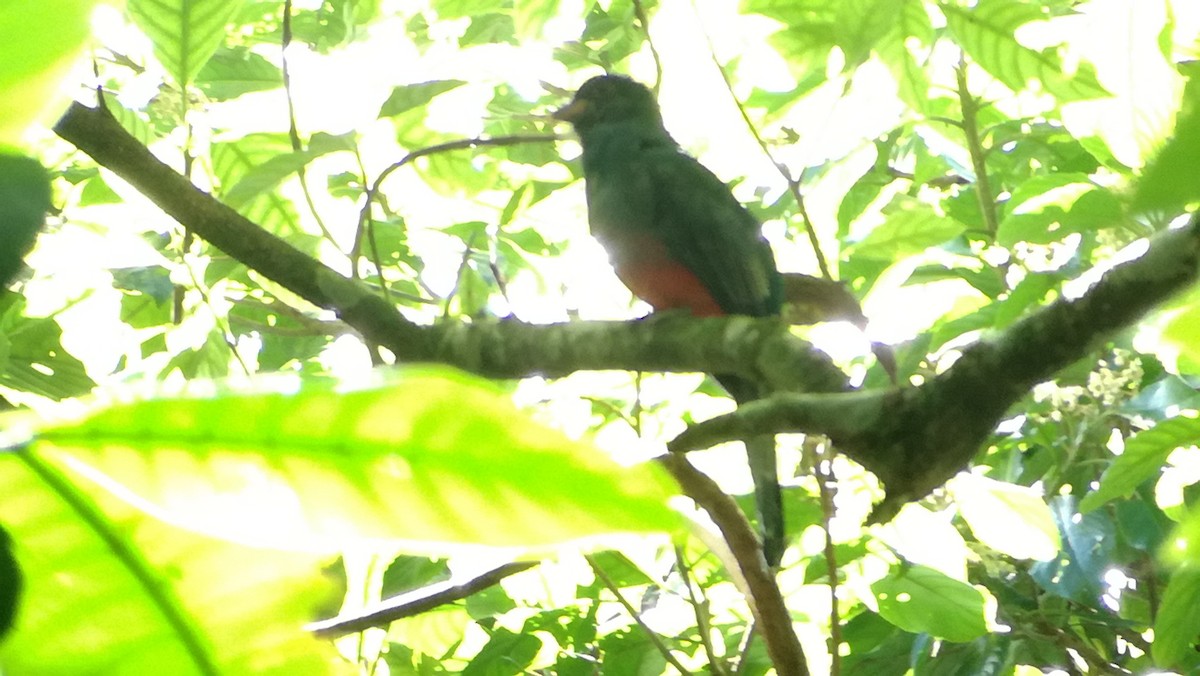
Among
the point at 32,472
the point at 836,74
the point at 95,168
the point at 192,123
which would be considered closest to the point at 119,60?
the point at 95,168

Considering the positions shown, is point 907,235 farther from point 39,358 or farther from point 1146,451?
point 39,358

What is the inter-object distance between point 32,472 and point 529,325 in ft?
3.95

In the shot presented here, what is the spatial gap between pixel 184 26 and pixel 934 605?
1373 millimetres

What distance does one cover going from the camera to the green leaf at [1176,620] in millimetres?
1353

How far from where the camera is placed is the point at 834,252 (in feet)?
6.20

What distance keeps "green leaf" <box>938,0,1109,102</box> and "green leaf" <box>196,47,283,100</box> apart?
1263 millimetres

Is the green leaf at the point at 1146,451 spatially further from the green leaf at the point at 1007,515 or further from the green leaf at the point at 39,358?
the green leaf at the point at 39,358

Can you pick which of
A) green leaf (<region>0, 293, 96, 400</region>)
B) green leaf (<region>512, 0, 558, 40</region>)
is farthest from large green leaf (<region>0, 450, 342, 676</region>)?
green leaf (<region>512, 0, 558, 40</region>)

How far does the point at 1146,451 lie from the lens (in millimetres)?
1423

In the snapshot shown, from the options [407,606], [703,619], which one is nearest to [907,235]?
[703,619]

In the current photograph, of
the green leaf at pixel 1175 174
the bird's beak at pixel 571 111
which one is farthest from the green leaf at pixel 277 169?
the green leaf at pixel 1175 174

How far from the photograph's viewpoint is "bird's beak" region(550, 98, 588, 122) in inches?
111

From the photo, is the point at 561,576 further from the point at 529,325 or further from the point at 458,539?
the point at 458,539

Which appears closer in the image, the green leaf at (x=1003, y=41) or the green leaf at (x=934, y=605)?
the green leaf at (x=1003, y=41)
